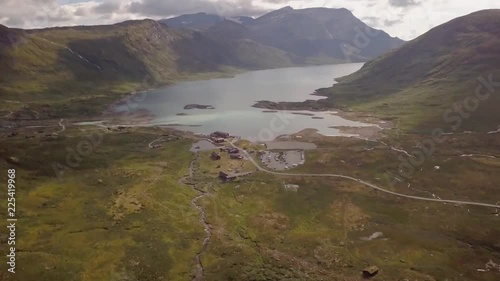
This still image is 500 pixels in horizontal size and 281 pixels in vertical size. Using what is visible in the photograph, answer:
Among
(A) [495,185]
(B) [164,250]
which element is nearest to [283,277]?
(B) [164,250]

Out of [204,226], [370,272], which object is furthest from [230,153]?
[370,272]

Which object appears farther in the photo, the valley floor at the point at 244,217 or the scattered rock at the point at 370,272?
the valley floor at the point at 244,217

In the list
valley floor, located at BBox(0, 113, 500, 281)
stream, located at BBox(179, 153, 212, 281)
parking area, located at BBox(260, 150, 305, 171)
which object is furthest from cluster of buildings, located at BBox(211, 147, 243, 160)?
stream, located at BBox(179, 153, 212, 281)

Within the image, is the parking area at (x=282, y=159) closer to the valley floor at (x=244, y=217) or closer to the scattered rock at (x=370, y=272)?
the valley floor at (x=244, y=217)

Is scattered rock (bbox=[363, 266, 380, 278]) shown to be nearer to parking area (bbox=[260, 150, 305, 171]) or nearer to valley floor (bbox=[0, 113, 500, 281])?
valley floor (bbox=[0, 113, 500, 281])

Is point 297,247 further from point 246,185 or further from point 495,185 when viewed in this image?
point 495,185

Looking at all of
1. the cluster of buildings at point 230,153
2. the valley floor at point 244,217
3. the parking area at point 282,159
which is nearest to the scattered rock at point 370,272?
the valley floor at point 244,217

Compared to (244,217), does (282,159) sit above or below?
above

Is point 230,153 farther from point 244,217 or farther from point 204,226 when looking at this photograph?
point 204,226
